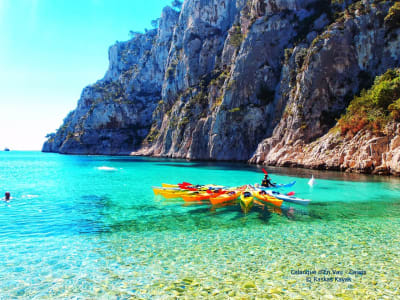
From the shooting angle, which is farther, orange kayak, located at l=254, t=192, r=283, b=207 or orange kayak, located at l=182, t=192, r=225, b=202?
orange kayak, located at l=182, t=192, r=225, b=202

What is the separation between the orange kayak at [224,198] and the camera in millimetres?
15727

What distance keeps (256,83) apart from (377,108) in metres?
30.1

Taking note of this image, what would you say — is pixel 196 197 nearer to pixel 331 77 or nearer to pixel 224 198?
pixel 224 198

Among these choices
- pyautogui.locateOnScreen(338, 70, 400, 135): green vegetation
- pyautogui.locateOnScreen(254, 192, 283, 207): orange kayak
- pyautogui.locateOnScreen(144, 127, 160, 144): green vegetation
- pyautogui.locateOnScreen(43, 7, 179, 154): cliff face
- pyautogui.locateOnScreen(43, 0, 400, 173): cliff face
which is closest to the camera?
pyautogui.locateOnScreen(254, 192, 283, 207): orange kayak

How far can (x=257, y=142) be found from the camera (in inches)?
2290

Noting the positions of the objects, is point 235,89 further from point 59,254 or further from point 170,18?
point 170,18

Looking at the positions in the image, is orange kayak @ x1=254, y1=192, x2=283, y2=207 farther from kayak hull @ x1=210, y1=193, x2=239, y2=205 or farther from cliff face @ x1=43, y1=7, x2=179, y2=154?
cliff face @ x1=43, y1=7, x2=179, y2=154

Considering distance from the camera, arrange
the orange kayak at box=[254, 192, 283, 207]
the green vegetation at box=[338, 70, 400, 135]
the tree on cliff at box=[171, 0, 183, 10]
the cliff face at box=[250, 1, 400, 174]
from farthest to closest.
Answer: the tree on cliff at box=[171, 0, 183, 10], the cliff face at box=[250, 1, 400, 174], the green vegetation at box=[338, 70, 400, 135], the orange kayak at box=[254, 192, 283, 207]

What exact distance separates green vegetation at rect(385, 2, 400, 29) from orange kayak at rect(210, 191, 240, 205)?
137 ft

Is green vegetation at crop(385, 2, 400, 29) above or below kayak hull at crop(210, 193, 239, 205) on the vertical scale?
above

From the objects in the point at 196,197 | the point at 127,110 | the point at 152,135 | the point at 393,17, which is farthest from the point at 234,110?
the point at 127,110

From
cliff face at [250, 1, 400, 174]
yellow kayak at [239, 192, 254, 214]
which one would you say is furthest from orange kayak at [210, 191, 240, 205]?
cliff face at [250, 1, 400, 174]

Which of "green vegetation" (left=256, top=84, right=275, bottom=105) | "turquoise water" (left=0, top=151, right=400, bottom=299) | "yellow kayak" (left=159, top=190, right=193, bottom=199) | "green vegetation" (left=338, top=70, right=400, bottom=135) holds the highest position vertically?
"green vegetation" (left=256, top=84, right=275, bottom=105)

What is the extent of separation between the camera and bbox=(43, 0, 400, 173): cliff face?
43.4 m
